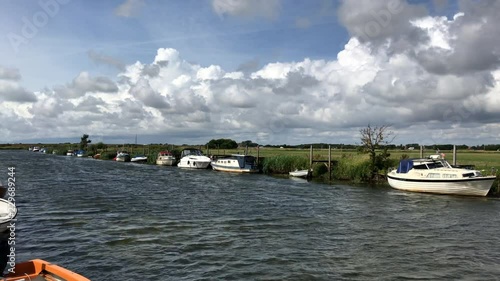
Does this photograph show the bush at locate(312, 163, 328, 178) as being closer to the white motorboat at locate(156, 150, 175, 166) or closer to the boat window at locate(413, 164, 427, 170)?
the boat window at locate(413, 164, 427, 170)

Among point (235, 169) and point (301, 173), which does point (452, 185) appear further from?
point (235, 169)

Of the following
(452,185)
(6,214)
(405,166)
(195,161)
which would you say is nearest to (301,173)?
(405,166)

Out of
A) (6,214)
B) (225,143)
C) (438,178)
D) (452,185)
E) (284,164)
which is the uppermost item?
(225,143)

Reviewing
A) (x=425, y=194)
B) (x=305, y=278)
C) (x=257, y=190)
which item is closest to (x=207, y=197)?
(x=257, y=190)

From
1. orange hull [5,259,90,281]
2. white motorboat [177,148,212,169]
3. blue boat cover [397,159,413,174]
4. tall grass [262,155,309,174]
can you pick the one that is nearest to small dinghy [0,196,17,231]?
orange hull [5,259,90,281]

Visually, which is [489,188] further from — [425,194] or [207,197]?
[207,197]

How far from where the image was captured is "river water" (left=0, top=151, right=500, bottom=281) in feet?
39.1

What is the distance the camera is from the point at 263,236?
1627cm

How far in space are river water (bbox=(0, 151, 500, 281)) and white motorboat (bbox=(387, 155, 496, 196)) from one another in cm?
105

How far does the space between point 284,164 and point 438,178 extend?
22.3 metres

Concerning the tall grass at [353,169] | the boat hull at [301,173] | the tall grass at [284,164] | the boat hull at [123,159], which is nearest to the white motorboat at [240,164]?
the tall grass at [284,164]

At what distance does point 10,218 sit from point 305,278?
10.8 metres

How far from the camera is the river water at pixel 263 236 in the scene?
469 inches

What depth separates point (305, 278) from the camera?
440 inches
